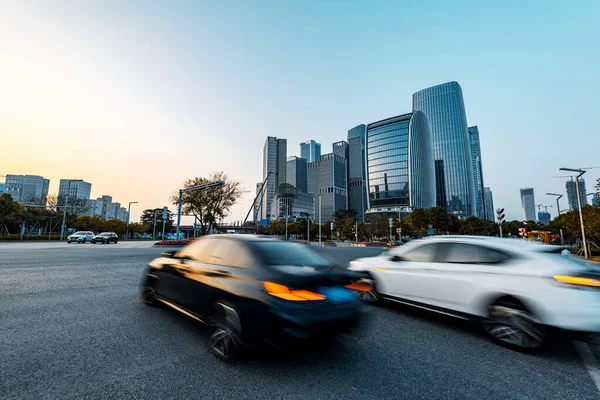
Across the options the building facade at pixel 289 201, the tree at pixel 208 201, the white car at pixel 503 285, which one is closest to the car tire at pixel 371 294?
Answer: the white car at pixel 503 285

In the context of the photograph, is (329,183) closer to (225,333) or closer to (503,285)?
(503,285)

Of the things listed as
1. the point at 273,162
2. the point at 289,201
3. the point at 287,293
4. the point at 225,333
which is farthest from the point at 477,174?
the point at 225,333

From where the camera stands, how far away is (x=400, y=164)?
117188 millimetres

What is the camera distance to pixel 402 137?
384 ft

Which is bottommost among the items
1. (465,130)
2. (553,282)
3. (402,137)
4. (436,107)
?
(553,282)

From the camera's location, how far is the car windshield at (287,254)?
350cm

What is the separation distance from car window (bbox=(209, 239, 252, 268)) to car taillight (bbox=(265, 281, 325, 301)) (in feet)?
1.75

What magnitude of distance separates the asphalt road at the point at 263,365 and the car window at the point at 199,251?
41.6 inches

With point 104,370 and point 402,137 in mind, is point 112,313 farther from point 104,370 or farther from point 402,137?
point 402,137

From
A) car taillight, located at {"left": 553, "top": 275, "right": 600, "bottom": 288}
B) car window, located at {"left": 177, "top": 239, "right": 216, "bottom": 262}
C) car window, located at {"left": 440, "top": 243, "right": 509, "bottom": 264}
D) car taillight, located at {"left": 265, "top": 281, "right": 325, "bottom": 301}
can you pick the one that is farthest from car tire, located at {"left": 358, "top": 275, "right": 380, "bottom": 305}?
car window, located at {"left": 177, "top": 239, "right": 216, "bottom": 262}

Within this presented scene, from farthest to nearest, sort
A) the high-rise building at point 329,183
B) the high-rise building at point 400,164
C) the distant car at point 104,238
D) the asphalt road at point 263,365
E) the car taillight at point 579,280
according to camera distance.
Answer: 1. the high-rise building at point 329,183
2. the high-rise building at point 400,164
3. the distant car at point 104,238
4. the car taillight at point 579,280
5. the asphalt road at point 263,365

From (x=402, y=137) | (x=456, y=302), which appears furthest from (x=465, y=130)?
(x=456, y=302)

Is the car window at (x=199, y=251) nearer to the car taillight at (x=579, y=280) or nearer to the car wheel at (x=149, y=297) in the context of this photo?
the car wheel at (x=149, y=297)

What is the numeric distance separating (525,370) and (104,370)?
4.64 metres
